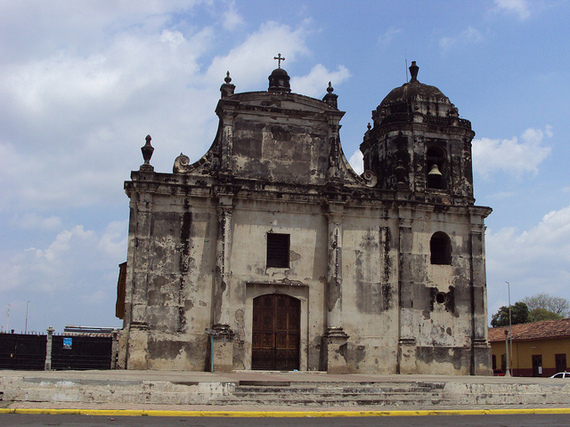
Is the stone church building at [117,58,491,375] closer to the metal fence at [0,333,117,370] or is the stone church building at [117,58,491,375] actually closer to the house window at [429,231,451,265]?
the house window at [429,231,451,265]

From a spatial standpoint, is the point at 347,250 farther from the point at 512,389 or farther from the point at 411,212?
the point at 512,389

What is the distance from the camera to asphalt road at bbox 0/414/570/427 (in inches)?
392

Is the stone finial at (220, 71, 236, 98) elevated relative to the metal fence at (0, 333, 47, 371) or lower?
elevated

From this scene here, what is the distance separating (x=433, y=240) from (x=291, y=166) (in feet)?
20.3

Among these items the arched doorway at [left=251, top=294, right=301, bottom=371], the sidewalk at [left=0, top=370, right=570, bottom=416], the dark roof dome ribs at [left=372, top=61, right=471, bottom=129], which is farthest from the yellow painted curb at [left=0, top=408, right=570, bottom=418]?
the dark roof dome ribs at [left=372, top=61, right=471, bottom=129]

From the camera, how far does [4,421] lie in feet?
32.3

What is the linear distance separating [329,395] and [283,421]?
9.44 feet

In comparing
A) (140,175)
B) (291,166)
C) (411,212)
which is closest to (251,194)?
(291,166)

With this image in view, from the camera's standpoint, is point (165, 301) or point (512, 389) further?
point (165, 301)

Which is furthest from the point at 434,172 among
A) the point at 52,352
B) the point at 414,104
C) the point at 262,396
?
the point at 52,352

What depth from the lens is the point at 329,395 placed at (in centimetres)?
1354

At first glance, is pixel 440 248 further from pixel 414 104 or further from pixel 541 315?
pixel 541 315

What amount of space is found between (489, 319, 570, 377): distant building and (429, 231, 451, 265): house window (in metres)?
14.9

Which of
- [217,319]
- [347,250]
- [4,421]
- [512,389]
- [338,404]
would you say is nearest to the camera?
[4,421]
